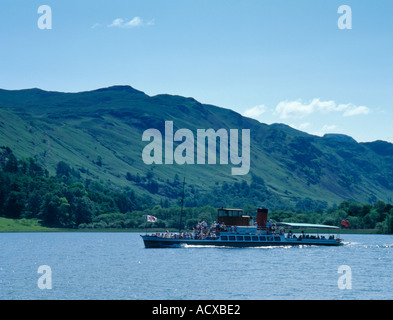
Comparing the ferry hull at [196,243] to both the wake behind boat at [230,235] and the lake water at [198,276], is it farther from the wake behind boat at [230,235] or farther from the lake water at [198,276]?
the lake water at [198,276]

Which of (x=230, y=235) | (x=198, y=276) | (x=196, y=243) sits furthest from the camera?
(x=196, y=243)

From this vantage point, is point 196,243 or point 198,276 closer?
point 198,276

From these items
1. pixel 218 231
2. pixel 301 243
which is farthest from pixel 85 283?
pixel 301 243

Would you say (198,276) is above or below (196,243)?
below

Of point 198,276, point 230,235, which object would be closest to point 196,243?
point 230,235

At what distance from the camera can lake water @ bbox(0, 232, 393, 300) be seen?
69.0 m

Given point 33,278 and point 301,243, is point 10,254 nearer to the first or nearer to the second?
point 33,278

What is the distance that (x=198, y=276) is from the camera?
87.0m

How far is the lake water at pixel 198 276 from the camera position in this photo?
6900cm

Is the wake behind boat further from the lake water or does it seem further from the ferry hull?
the lake water

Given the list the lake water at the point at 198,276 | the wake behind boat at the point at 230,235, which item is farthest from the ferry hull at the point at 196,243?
the lake water at the point at 198,276

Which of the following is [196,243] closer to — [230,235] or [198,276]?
[230,235]

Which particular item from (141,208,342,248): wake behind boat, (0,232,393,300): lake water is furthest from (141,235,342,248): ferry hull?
(0,232,393,300): lake water
